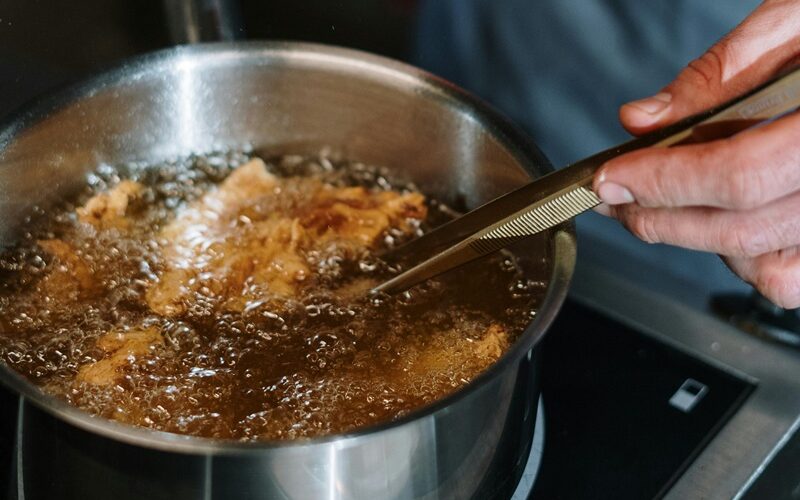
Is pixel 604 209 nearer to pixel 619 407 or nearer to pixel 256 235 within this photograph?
pixel 619 407

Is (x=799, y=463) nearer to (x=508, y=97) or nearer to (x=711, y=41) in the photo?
(x=711, y=41)

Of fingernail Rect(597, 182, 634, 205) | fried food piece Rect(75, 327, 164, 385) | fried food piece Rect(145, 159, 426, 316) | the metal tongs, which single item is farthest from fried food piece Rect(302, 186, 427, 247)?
fingernail Rect(597, 182, 634, 205)

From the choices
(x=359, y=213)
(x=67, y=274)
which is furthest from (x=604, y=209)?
(x=67, y=274)

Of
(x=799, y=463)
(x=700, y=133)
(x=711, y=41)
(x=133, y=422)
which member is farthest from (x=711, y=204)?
(x=711, y=41)

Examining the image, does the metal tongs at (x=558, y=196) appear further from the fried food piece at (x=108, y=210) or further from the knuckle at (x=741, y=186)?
the fried food piece at (x=108, y=210)

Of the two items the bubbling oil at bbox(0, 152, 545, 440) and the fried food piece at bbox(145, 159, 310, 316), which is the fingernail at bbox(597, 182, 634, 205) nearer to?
the bubbling oil at bbox(0, 152, 545, 440)

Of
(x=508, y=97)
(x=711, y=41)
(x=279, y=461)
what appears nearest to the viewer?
(x=279, y=461)
